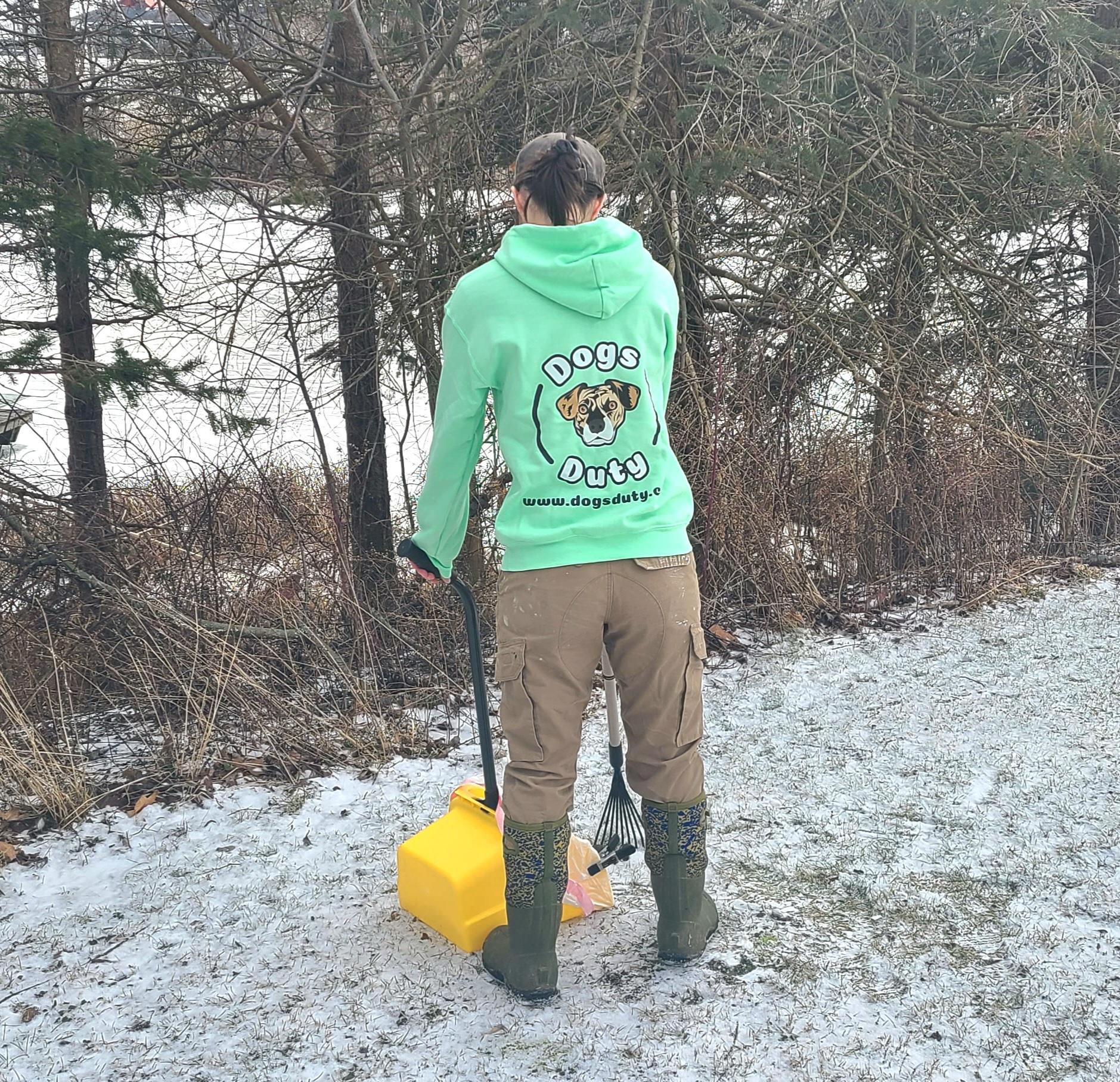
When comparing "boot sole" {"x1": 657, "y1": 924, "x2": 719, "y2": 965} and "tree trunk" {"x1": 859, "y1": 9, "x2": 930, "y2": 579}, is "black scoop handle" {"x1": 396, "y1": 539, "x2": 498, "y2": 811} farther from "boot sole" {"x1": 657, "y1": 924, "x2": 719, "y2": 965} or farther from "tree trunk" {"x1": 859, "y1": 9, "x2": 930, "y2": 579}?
"tree trunk" {"x1": 859, "y1": 9, "x2": 930, "y2": 579}

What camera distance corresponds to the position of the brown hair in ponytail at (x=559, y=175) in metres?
2.16

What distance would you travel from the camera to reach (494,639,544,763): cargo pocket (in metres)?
2.22

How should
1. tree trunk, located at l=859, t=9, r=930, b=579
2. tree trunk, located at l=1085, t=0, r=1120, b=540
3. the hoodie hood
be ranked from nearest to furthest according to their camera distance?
1. the hoodie hood
2. tree trunk, located at l=859, t=9, r=930, b=579
3. tree trunk, located at l=1085, t=0, r=1120, b=540

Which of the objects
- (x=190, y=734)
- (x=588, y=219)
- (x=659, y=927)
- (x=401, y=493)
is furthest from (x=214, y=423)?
(x=659, y=927)

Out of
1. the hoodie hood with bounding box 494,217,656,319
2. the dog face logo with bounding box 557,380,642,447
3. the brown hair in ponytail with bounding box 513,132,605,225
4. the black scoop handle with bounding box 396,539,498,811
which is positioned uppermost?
the brown hair in ponytail with bounding box 513,132,605,225

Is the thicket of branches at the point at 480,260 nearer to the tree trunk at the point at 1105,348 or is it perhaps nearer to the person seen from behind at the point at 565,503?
the tree trunk at the point at 1105,348

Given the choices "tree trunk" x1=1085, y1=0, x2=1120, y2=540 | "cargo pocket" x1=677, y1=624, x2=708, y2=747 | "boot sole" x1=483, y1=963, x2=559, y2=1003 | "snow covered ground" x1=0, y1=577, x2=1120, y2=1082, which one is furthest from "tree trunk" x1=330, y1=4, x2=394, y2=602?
"tree trunk" x1=1085, y1=0, x2=1120, y2=540

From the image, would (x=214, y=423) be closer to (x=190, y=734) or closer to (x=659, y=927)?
(x=190, y=734)

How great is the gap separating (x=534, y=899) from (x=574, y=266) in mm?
1376

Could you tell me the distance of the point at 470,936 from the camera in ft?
8.40

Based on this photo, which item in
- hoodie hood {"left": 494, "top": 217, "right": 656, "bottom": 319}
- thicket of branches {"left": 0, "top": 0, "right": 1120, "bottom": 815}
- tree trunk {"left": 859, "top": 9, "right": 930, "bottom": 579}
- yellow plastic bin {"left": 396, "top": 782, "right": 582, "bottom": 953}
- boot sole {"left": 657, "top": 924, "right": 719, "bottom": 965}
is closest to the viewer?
hoodie hood {"left": 494, "top": 217, "right": 656, "bottom": 319}

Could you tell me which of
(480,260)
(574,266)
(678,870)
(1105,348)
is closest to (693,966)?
(678,870)

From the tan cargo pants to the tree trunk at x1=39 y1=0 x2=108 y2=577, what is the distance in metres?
2.09

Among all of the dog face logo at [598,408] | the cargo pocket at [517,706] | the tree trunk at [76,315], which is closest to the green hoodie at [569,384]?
the dog face logo at [598,408]
